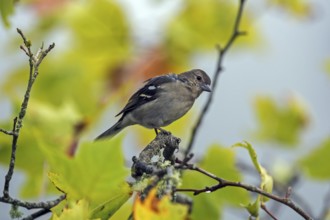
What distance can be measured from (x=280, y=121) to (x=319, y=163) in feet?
2.07

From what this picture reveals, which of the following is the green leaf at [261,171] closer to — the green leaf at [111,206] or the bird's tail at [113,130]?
the green leaf at [111,206]

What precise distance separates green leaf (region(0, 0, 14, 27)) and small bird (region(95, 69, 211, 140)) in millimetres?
808

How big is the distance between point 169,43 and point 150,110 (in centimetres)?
75

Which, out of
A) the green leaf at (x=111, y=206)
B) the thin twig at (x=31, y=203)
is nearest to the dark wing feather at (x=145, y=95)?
the thin twig at (x=31, y=203)

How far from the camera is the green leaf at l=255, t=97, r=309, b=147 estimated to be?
2656 millimetres

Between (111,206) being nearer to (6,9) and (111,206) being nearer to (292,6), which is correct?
(6,9)

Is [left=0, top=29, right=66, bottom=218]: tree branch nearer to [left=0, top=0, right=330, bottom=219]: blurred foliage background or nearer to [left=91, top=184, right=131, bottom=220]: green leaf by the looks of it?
[left=91, top=184, right=131, bottom=220]: green leaf

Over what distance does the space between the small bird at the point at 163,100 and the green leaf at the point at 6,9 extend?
0.81 metres

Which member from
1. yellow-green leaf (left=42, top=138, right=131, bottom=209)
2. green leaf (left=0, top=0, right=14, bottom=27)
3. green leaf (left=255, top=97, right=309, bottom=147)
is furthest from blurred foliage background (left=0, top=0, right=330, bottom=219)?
yellow-green leaf (left=42, top=138, right=131, bottom=209)

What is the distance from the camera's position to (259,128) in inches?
106

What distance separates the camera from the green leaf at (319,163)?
6.60ft

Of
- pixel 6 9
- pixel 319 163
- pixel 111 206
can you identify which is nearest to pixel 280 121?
pixel 319 163

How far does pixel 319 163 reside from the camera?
6.77 feet

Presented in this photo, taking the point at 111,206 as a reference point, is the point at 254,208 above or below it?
below
